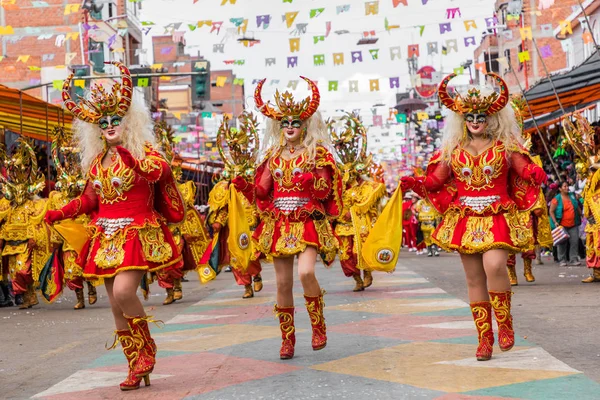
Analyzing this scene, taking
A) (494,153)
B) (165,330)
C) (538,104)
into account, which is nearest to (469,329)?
(494,153)

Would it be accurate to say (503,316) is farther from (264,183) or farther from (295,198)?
(264,183)

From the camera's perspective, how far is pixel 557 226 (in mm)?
20078

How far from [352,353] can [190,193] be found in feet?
24.6

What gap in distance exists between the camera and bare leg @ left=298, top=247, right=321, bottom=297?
812 cm

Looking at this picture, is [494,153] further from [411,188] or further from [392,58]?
[392,58]

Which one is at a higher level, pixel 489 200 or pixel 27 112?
pixel 27 112

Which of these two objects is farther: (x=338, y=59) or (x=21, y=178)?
(x=338, y=59)

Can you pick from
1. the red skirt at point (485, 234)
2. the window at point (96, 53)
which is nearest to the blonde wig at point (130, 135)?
the red skirt at point (485, 234)

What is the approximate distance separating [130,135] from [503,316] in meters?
3.19

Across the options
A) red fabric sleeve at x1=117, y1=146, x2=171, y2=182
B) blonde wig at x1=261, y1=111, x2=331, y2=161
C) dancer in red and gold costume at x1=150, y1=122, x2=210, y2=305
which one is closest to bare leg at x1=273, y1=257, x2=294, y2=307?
blonde wig at x1=261, y1=111, x2=331, y2=161

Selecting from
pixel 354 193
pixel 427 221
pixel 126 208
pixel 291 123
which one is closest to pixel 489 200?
pixel 291 123

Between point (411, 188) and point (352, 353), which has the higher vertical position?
point (411, 188)

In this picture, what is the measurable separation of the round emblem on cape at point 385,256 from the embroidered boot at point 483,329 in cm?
85

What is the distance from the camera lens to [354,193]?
50.6 feet
